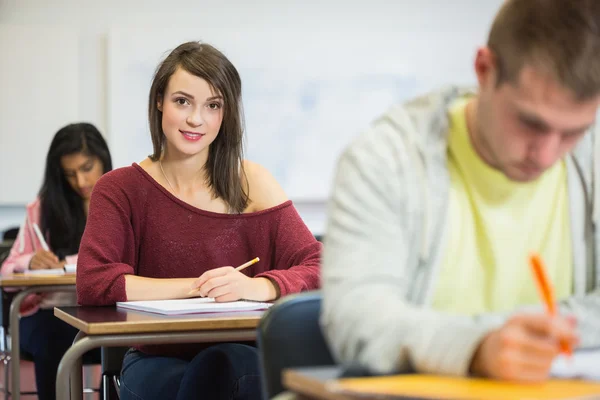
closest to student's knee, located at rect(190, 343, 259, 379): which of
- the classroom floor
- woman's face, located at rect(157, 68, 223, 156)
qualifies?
woman's face, located at rect(157, 68, 223, 156)

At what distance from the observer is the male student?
3.15ft

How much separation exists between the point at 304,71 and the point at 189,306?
Answer: 14.2ft

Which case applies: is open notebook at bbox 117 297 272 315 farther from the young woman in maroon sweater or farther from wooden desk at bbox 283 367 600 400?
wooden desk at bbox 283 367 600 400

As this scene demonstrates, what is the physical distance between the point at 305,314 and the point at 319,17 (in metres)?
5.20

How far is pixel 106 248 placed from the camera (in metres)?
2.17

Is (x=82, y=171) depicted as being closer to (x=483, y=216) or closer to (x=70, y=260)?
(x=70, y=260)

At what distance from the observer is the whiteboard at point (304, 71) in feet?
19.1

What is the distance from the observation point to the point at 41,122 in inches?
227

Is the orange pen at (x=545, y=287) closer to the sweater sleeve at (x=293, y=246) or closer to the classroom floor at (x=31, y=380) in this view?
the sweater sleeve at (x=293, y=246)

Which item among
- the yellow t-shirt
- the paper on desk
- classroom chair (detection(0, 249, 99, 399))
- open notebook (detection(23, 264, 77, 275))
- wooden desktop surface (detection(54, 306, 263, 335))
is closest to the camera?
the paper on desk

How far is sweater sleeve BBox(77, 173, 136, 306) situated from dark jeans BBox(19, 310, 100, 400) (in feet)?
4.01

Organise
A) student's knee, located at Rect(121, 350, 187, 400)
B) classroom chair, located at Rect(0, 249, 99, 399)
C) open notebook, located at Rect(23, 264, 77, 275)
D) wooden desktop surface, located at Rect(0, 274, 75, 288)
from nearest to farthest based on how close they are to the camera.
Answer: student's knee, located at Rect(121, 350, 187, 400), wooden desktop surface, located at Rect(0, 274, 75, 288), open notebook, located at Rect(23, 264, 77, 275), classroom chair, located at Rect(0, 249, 99, 399)

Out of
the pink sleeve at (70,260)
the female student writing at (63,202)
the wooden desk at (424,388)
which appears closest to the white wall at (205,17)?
the female student writing at (63,202)

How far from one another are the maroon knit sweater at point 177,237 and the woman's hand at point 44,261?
1425 millimetres
